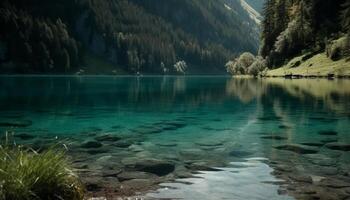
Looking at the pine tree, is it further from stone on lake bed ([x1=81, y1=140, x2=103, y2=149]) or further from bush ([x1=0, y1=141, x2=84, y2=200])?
bush ([x1=0, y1=141, x2=84, y2=200])

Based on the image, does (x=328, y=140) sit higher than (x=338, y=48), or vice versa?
(x=338, y=48)

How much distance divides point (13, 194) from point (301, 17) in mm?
183493

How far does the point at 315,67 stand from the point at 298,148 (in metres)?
137

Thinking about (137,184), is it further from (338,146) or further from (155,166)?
(338,146)

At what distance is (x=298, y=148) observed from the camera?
93.4 feet

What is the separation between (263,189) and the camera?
60.5 ft

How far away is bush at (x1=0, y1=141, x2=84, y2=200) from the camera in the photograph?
12492 millimetres

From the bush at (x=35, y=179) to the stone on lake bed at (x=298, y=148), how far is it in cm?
1667

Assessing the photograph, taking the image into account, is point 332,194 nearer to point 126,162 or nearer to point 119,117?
point 126,162

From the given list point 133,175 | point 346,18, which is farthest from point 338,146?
point 346,18

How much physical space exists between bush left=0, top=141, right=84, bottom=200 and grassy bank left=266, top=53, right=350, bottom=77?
455 ft

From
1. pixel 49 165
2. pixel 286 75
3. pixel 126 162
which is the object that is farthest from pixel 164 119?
pixel 286 75

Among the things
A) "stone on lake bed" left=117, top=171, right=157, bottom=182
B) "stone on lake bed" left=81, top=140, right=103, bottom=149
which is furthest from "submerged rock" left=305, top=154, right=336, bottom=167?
"stone on lake bed" left=81, top=140, right=103, bottom=149

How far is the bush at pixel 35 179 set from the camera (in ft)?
41.0
